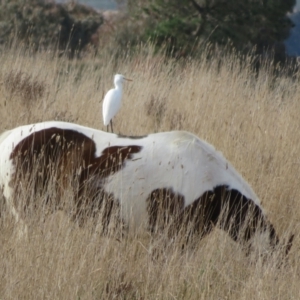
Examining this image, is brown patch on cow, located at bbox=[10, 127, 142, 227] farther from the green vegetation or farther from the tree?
the tree

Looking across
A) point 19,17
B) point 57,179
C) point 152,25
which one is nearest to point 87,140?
point 57,179

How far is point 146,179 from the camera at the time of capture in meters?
4.20

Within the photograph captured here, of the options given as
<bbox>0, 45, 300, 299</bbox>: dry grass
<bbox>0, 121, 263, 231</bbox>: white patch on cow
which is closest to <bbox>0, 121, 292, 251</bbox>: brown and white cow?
<bbox>0, 121, 263, 231</bbox>: white patch on cow

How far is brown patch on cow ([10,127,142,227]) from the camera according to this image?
4.23 metres

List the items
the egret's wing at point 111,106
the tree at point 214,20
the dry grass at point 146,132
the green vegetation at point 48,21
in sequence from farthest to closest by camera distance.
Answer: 1. the tree at point 214,20
2. the green vegetation at point 48,21
3. the egret's wing at point 111,106
4. the dry grass at point 146,132

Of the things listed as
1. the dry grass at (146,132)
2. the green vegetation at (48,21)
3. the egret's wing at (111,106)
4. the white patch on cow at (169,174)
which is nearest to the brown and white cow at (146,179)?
the white patch on cow at (169,174)

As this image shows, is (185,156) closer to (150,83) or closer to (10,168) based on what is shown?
(10,168)

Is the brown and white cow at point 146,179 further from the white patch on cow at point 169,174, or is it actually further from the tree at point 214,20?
the tree at point 214,20

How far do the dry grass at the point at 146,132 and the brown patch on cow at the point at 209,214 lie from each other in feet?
0.28

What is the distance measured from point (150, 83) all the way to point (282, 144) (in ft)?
7.12

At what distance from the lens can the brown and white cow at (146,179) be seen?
13.6ft

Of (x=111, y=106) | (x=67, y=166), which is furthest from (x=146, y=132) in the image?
(x=67, y=166)

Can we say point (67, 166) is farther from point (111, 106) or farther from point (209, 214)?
point (111, 106)

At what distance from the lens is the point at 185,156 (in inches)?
166
